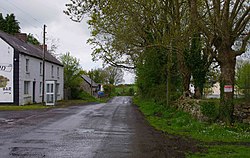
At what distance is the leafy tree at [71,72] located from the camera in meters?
66.0

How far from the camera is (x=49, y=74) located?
169ft

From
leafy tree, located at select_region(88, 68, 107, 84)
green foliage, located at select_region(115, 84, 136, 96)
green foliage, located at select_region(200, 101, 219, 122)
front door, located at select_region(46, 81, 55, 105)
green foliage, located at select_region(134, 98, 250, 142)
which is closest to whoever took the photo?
green foliage, located at select_region(134, 98, 250, 142)

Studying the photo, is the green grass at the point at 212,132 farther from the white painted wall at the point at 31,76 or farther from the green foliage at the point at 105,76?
the green foliage at the point at 105,76

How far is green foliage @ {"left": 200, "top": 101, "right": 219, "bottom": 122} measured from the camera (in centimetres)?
1796

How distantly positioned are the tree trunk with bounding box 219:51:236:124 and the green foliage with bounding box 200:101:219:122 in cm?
52

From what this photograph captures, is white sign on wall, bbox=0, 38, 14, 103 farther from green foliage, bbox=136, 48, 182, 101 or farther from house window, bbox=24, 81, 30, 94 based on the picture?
green foliage, bbox=136, 48, 182, 101

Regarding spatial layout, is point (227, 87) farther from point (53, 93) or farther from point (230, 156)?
point (53, 93)

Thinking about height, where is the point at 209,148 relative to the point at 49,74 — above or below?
below

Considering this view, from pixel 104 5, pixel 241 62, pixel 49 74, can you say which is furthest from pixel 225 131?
pixel 49 74

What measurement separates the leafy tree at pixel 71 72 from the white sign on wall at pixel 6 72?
87.3 ft

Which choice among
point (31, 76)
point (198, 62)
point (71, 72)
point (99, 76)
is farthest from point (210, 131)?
point (99, 76)

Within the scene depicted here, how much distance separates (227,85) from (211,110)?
Result: 5.06 feet

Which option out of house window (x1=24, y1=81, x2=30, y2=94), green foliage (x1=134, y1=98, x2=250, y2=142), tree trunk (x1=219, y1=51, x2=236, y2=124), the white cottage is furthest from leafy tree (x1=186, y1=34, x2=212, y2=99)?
house window (x1=24, y1=81, x2=30, y2=94)

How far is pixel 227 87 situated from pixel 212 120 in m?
1.76
